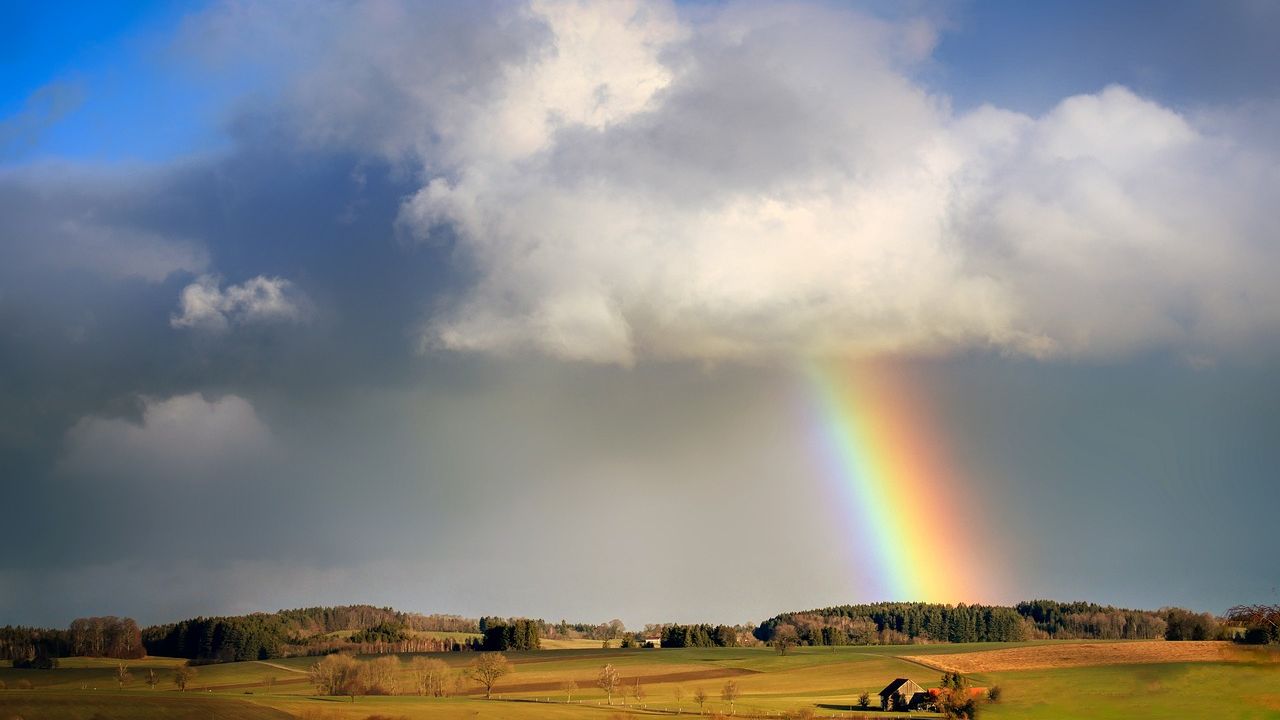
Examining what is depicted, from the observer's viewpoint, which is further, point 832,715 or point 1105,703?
point 832,715

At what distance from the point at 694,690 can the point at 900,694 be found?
27809mm

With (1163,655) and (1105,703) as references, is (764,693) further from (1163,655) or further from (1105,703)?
(1105,703)

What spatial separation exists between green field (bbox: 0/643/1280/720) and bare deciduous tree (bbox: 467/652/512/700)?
224 centimetres

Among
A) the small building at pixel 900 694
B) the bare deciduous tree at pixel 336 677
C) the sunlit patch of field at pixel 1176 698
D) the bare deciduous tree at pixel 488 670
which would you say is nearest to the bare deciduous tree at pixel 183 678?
the bare deciduous tree at pixel 336 677

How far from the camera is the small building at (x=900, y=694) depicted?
134m

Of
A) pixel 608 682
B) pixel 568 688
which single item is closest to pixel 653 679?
pixel 608 682

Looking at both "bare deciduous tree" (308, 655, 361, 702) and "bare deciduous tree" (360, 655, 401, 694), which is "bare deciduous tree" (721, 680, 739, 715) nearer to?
"bare deciduous tree" (360, 655, 401, 694)

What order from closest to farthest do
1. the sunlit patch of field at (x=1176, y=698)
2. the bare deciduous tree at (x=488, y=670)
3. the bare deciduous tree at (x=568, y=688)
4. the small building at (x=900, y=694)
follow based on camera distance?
the sunlit patch of field at (x=1176, y=698) → the small building at (x=900, y=694) → the bare deciduous tree at (x=568, y=688) → the bare deciduous tree at (x=488, y=670)

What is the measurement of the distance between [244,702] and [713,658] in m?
99.0

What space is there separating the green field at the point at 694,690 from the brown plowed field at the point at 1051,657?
3.77 metres

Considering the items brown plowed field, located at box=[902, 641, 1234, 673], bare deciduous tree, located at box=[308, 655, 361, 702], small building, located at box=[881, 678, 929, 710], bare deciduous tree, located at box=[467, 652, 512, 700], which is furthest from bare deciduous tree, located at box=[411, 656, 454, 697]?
brown plowed field, located at box=[902, 641, 1234, 673]

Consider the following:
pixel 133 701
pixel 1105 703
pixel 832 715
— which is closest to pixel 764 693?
pixel 832 715

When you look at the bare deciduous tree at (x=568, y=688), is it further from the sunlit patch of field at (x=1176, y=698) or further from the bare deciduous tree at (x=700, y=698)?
the sunlit patch of field at (x=1176, y=698)

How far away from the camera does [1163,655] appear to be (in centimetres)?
12112
